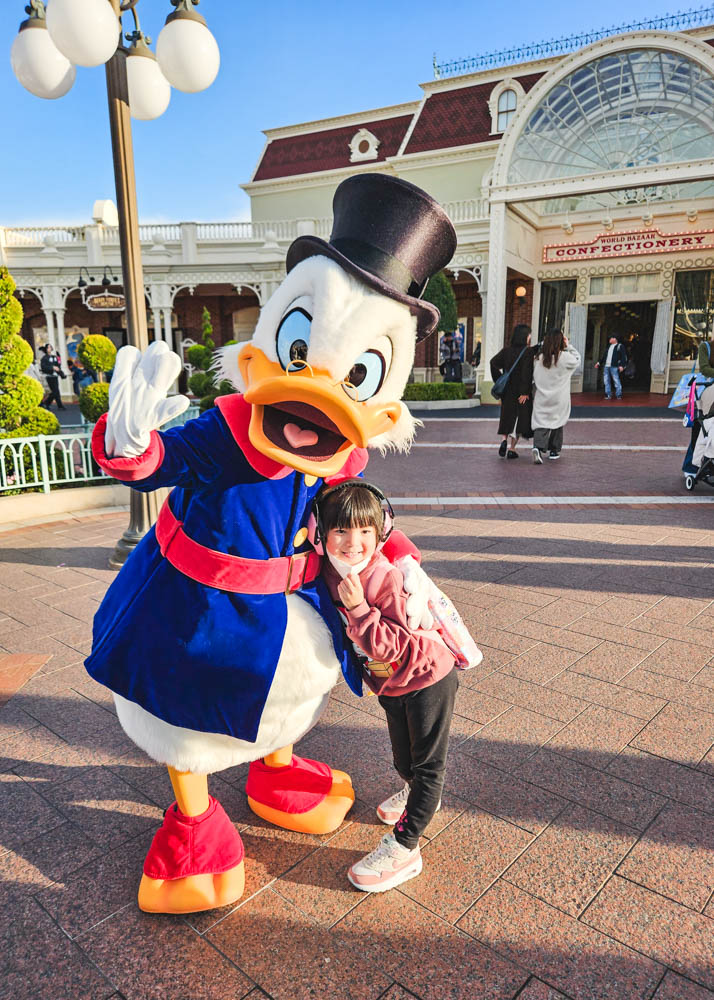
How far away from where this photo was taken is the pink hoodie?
1640 millimetres

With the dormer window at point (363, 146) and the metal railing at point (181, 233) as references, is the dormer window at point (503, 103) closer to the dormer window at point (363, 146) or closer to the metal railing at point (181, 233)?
the dormer window at point (363, 146)

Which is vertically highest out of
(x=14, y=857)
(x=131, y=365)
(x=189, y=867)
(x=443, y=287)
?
(x=443, y=287)

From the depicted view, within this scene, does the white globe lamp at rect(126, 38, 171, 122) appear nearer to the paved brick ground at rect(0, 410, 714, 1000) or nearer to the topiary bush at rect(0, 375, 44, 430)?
the topiary bush at rect(0, 375, 44, 430)

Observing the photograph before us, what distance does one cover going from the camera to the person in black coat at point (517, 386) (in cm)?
868

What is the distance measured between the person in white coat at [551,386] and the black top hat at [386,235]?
7374 millimetres

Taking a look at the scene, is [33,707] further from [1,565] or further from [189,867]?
[1,565]

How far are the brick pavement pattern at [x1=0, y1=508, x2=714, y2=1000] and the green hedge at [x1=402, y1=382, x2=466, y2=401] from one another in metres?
14.3

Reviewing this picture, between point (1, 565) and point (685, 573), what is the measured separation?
16.3 feet

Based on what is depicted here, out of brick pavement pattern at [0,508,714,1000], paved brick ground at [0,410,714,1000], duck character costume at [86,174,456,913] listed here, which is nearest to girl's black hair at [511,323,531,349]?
paved brick ground at [0,410,714,1000]

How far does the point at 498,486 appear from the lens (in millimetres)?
7434

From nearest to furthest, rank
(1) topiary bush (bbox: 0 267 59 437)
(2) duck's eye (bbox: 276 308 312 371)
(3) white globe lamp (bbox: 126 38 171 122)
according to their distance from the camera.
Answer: (2) duck's eye (bbox: 276 308 312 371) → (3) white globe lamp (bbox: 126 38 171 122) → (1) topiary bush (bbox: 0 267 59 437)

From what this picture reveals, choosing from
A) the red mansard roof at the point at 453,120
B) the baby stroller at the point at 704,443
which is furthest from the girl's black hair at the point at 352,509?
the red mansard roof at the point at 453,120

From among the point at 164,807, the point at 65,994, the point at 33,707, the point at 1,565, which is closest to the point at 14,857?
the point at 164,807

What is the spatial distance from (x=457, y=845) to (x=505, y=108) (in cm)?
2369
